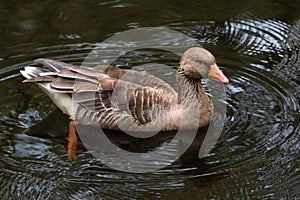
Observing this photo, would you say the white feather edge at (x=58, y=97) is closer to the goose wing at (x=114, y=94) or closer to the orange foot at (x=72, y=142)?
the goose wing at (x=114, y=94)

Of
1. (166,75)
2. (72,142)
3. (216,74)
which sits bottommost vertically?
(72,142)

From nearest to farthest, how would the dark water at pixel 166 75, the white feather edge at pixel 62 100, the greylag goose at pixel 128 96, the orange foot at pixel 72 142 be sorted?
the dark water at pixel 166 75 < the orange foot at pixel 72 142 < the greylag goose at pixel 128 96 < the white feather edge at pixel 62 100

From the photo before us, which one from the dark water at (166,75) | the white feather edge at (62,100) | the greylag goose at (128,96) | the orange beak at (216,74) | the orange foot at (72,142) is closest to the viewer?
the dark water at (166,75)

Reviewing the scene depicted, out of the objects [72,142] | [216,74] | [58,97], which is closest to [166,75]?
[216,74]

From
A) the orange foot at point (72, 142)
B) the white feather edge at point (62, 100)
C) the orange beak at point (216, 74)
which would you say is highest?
the orange beak at point (216, 74)

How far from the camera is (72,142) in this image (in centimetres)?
716

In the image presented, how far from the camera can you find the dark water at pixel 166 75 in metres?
6.24

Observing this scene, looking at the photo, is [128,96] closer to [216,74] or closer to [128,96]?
[128,96]

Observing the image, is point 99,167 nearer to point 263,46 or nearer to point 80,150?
point 80,150

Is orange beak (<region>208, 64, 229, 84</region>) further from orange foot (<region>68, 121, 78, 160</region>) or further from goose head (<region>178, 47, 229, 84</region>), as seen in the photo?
orange foot (<region>68, 121, 78, 160</region>)

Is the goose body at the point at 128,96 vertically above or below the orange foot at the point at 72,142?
above

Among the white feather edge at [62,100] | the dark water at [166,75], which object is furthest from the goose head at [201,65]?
the white feather edge at [62,100]

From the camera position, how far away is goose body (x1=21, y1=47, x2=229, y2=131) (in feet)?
24.2

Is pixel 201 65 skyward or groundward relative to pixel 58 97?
skyward
